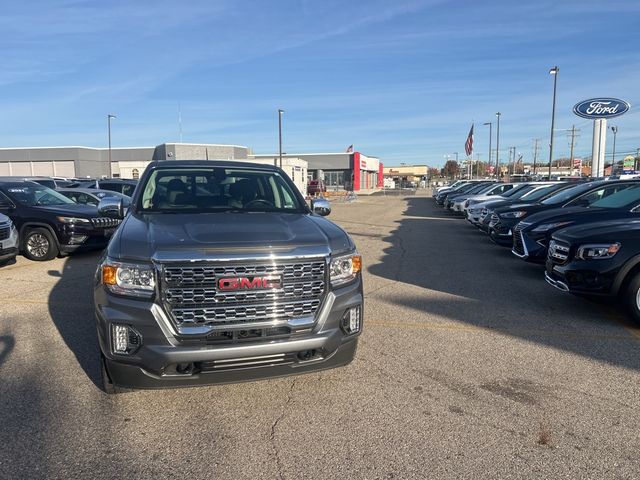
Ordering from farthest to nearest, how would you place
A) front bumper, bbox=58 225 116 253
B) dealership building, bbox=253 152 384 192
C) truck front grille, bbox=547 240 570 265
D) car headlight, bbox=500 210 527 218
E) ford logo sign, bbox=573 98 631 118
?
1. dealership building, bbox=253 152 384 192
2. ford logo sign, bbox=573 98 631 118
3. car headlight, bbox=500 210 527 218
4. front bumper, bbox=58 225 116 253
5. truck front grille, bbox=547 240 570 265

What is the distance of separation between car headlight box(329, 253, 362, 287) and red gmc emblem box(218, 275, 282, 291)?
1.46ft

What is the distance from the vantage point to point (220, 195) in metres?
5.06

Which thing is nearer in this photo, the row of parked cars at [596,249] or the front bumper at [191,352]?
the front bumper at [191,352]

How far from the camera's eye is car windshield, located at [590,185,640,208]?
7.59m

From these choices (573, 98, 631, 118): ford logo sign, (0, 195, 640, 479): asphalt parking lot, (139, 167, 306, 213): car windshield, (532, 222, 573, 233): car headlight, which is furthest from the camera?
(573, 98, 631, 118): ford logo sign

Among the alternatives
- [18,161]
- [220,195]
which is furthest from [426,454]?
[18,161]

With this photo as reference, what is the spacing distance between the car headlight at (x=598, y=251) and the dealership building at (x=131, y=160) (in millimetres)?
51619

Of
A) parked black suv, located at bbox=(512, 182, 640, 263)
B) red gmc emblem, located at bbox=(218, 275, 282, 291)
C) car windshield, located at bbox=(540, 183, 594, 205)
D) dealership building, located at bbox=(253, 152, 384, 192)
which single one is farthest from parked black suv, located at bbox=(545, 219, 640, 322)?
dealership building, located at bbox=(253, 152, 384, 192)

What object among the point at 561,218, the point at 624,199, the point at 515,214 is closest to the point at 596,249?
the point at 624,199

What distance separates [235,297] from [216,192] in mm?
2006

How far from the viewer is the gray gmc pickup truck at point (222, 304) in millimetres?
3275

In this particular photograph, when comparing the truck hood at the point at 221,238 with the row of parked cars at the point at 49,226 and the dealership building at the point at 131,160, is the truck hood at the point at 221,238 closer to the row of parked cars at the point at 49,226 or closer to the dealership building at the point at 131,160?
the row of parked cars at the point at 49,226

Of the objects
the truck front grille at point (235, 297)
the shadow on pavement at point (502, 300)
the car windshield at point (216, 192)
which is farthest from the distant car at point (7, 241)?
the truck front grille at point (235, 297)

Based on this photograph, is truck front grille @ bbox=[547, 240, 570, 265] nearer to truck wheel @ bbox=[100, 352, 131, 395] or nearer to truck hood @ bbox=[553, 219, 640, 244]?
truck hood @ bbox=[553, 219, 640, 244]
